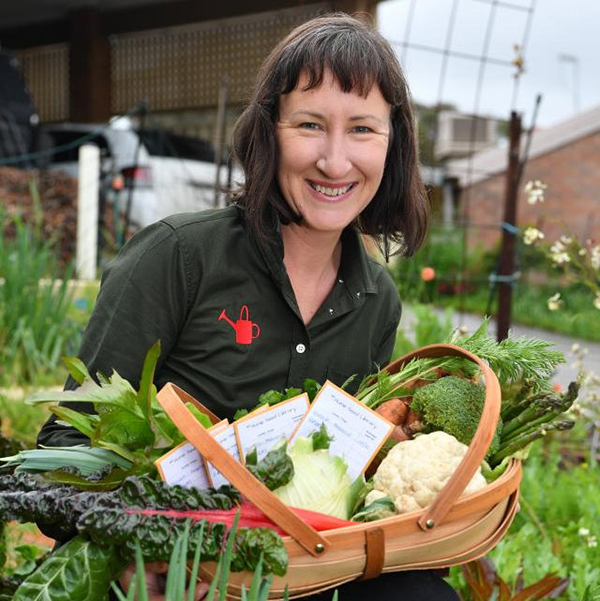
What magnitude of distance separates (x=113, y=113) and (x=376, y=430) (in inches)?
460

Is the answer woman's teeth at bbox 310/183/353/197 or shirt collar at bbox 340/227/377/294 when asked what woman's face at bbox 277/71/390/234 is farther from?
shirt collar at bbox 340/227/377/294

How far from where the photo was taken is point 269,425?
65.6 inches

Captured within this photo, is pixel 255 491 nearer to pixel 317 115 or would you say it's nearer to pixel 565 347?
pixel 317 115

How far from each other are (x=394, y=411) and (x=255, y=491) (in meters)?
0.52

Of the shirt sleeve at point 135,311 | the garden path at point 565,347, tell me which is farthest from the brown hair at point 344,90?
the garden path at point 565,347

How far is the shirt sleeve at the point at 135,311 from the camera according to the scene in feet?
6.29

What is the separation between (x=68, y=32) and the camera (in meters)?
13.0

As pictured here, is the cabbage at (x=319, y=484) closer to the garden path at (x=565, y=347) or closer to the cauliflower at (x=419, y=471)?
the cauliflower at (x=419, y=471)

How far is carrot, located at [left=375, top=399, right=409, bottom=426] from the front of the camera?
1.87m

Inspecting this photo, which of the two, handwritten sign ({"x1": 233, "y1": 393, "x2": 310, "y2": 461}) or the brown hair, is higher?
the brown hair

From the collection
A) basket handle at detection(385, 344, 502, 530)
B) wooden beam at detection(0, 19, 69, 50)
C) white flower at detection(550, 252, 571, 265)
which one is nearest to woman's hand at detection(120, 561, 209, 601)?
basket handle at detection(385, 344, 502, 530)

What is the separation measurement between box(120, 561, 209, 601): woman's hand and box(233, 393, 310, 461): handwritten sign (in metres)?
0.24

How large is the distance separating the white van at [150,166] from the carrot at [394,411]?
5.46 m

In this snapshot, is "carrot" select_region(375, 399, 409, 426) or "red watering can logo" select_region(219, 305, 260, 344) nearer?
"carrot" select_region(375, 399, 409, 426)
